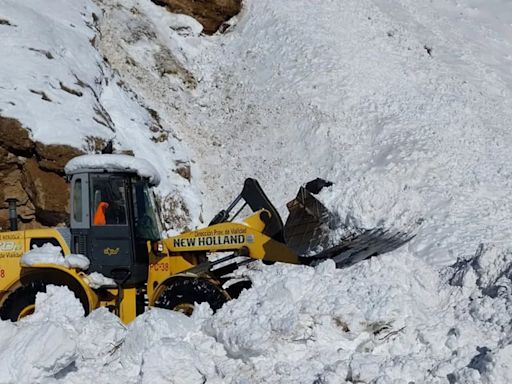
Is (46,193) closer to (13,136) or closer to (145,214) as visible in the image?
(13,136)

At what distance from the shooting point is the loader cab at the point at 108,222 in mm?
8250

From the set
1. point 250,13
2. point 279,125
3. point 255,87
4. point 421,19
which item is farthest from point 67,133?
point 421,19

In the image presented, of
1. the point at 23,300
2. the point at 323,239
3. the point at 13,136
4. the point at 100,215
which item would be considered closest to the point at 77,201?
the point at 100,215

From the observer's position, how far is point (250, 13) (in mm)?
23234

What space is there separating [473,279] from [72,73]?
1156cm

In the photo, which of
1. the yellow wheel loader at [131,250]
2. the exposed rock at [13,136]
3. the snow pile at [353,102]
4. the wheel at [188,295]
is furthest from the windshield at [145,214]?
the exposed rock at [13,136]

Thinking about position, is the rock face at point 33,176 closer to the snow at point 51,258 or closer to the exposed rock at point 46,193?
the exposed rock at point 46,193

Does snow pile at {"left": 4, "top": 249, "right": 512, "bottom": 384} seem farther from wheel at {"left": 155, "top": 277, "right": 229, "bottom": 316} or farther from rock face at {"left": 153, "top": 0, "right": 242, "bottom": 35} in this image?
rock face at {"left": 153, "top": 0, "right": 242, "bottom": 35}

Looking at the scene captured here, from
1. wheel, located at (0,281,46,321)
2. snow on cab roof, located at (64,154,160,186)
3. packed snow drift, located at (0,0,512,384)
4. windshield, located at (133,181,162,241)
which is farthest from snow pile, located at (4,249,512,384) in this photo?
snow on cab roof, located at (64,154,160,186)

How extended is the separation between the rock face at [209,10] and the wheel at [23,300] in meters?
16.7

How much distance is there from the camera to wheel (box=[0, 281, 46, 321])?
25.9 ft

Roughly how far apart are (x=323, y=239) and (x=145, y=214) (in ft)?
7.14

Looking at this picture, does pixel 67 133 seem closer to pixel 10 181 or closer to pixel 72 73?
pixel 10 181

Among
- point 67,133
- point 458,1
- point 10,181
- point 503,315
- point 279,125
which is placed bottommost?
point 10,181
